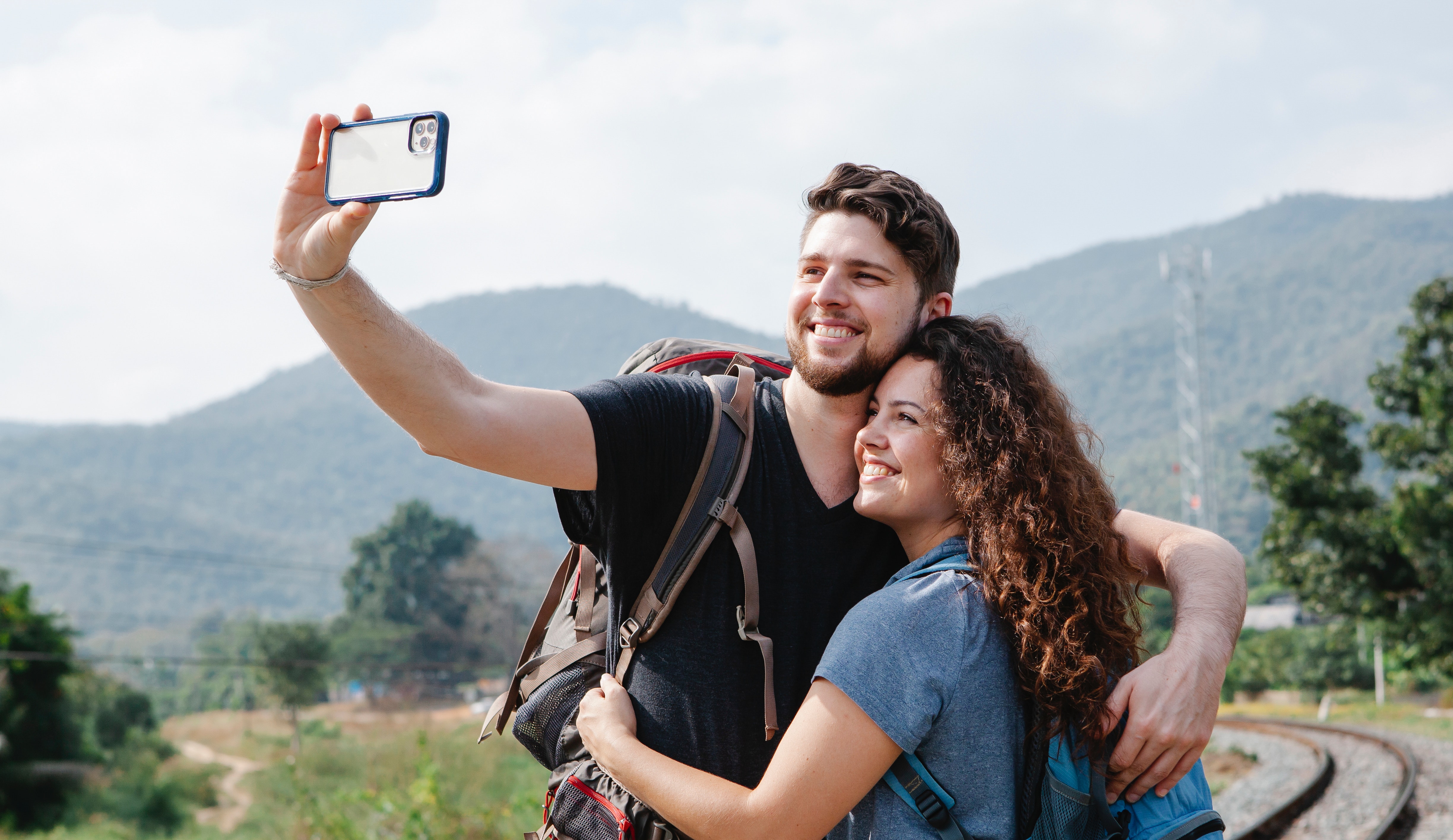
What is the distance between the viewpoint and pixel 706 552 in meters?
2.17

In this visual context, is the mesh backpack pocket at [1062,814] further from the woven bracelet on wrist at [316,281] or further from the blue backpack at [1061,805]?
the woven bracelet on wrist at [316,281]

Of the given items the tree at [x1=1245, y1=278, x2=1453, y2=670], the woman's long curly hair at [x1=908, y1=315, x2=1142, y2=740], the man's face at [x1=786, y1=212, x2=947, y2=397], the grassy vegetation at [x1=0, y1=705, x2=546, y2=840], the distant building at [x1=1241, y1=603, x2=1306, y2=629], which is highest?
the man's face at [x1=786, y1=212, x2=947, y2=397]

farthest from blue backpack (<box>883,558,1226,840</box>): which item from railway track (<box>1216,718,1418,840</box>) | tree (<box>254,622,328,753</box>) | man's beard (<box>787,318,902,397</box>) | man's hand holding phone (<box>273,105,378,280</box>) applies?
tree (<box>254,622,328,753</box>)

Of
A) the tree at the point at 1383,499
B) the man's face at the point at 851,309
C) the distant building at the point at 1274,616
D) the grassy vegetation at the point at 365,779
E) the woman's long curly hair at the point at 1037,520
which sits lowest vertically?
the distant building at the point at 1274,616

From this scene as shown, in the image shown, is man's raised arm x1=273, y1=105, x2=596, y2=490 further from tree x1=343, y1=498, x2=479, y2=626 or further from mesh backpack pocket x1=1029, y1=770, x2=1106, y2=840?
tree x1=343, y1=498, x2=479, y2=626

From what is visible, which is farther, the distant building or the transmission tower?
the distant building

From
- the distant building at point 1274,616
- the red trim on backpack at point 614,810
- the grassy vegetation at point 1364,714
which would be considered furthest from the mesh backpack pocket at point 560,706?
the distant building at point 1274,616

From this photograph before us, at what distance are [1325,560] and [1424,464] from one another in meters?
2.36

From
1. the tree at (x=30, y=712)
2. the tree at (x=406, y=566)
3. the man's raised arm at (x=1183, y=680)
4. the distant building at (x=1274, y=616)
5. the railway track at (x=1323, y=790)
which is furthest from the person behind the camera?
the tree at (x=406, y=566)

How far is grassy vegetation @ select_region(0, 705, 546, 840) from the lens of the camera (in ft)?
35.8

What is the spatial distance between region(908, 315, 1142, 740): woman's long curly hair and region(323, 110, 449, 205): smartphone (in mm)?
1035

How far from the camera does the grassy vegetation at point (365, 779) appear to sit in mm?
10914

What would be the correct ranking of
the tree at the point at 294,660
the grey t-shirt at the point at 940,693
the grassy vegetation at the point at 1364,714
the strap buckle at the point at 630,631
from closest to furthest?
the grey t-shirt at the point at 940,693 → the strap buckle at the point at 630,631 → the grassy vegetation at the point at 1364,714 → the tree at the point at 294,660

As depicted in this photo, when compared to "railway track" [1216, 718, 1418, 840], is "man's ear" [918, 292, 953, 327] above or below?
above
